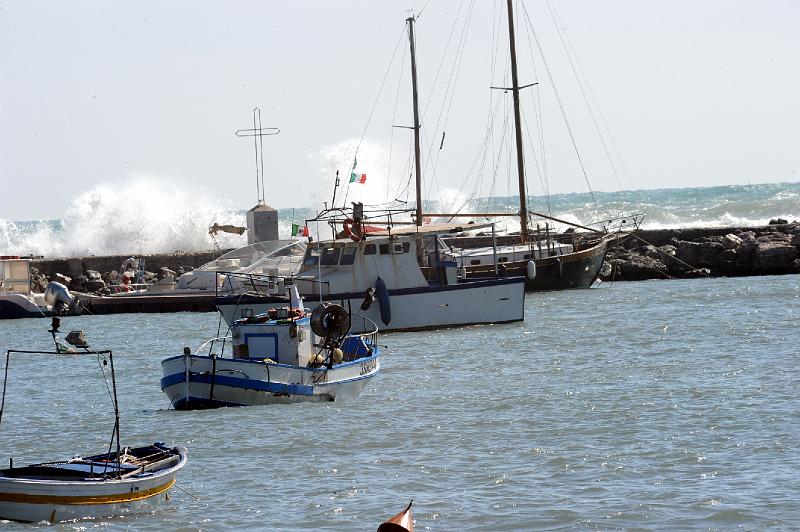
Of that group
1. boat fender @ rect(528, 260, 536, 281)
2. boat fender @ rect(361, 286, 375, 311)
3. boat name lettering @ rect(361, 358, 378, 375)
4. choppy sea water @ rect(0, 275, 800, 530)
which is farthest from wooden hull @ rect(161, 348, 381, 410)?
boat fender @ rect(528, 260, 536, 281)

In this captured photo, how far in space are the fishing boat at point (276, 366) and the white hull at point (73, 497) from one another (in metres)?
6.72

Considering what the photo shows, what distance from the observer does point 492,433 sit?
19.3m

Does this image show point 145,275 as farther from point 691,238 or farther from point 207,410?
point 207,410

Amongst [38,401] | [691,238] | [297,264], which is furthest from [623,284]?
[38,401]

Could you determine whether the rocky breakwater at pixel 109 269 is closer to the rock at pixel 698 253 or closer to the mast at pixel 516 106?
the mast at pixel 516 106

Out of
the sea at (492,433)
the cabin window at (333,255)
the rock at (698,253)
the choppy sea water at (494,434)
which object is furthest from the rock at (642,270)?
the cabin window at (333,255)

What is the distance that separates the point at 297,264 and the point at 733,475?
29.5m

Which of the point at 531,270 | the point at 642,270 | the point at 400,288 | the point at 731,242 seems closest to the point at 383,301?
the point at 400,288

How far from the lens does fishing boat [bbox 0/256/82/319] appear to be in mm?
46469

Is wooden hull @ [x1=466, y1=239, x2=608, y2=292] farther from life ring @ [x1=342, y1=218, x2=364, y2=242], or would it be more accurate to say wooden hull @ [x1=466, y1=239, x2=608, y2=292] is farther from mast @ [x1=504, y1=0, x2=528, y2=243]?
life ring @ [x1=342, y1=218, x2=364, y2=242]

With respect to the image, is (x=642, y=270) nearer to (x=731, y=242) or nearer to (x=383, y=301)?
(x=731, y=242)

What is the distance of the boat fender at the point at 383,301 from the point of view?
34000 mm

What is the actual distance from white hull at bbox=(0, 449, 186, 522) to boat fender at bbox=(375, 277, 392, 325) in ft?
62.9

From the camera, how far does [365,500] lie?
50.6ft
